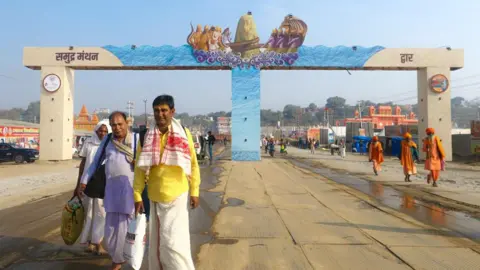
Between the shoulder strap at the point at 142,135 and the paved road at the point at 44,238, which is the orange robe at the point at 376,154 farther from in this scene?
the shoulder strap at the point at 142,135

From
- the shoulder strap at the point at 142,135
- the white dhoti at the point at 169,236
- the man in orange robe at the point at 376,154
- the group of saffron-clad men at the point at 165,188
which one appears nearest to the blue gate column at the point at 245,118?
the man in orange robe at the point at 376,154

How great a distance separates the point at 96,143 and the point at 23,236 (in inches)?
81.5

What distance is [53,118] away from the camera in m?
22.6

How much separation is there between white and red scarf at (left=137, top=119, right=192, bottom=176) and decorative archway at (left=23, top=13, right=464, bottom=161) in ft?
64.6

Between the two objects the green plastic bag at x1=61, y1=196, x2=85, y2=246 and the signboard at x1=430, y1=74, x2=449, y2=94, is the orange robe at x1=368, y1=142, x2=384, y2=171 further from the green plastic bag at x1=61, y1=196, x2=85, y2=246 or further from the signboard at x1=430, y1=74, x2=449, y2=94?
the green plastic bag at x1=61, y1=196, x2=85, y2=246

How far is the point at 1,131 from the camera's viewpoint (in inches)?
1271

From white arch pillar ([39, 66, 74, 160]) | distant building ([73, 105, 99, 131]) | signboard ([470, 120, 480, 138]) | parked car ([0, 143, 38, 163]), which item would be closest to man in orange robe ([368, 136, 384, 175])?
signboard ([470, 120, 480, 138])

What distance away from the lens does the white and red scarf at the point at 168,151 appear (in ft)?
10.6

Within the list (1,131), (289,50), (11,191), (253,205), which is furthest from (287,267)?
(1,131)

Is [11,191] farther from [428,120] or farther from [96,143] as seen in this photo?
[428,120]

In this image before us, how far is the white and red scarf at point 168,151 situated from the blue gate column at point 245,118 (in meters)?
19.8

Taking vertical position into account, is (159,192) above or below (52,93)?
below

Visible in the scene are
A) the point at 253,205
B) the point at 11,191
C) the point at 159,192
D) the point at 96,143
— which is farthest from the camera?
the point at 11,191

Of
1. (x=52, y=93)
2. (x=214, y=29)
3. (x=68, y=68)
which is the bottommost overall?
(x=52, y=93)
